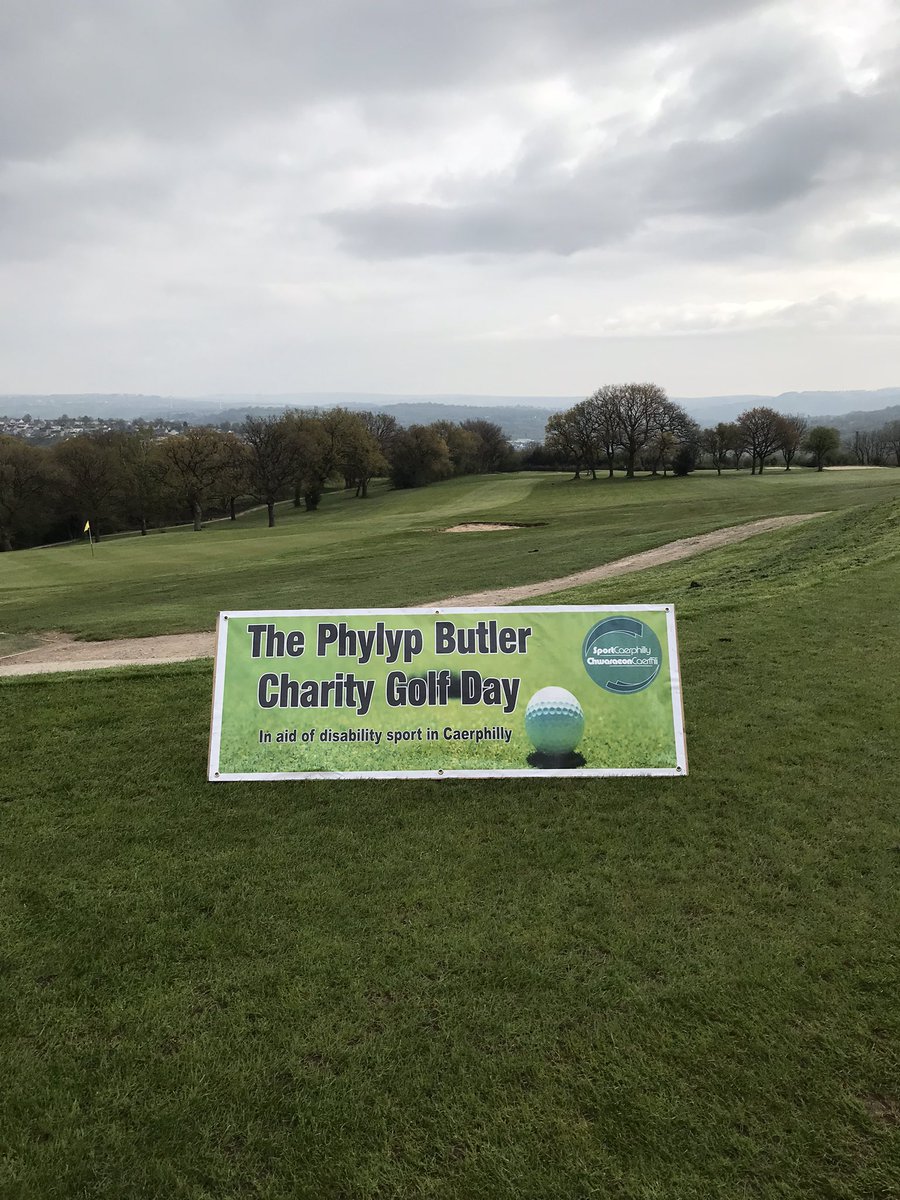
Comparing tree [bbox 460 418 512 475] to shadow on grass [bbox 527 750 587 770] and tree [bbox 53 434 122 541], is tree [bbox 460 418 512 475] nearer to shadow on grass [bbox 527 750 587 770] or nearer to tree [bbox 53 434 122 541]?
tree [bbox 53 434 122 541]

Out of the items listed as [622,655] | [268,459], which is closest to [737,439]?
[268,459]

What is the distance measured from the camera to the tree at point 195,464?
211ft

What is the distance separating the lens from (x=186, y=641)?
1454cm

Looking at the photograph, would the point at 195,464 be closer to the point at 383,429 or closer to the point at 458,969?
the point at 383,429

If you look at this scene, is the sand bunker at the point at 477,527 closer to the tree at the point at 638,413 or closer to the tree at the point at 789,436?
the tree at the point at 638,413

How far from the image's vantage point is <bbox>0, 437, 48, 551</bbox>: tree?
6469cm

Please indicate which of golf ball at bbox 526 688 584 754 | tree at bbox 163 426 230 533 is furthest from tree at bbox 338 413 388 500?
golf ball at bbox 526 688 584 754

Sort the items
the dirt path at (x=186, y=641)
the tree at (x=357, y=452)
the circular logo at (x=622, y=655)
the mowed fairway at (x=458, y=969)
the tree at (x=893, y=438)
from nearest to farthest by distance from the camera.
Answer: the mowed fairway at (x=458, y=969)
the circular logo at (x=622, y=655)
the dirt path at (x=186, y=641)
the tree at (x=357, y=452)
the tree at (x=893, y=438)

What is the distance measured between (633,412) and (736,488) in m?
24.6

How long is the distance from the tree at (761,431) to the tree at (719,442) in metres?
2.06

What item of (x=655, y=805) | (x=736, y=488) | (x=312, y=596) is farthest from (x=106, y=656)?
(x=736, y=488)

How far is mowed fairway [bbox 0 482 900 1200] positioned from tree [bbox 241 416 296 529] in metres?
59.3

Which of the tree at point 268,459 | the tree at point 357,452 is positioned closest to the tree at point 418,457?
the tree at point 357,452

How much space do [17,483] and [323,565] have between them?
5314 centimetres
